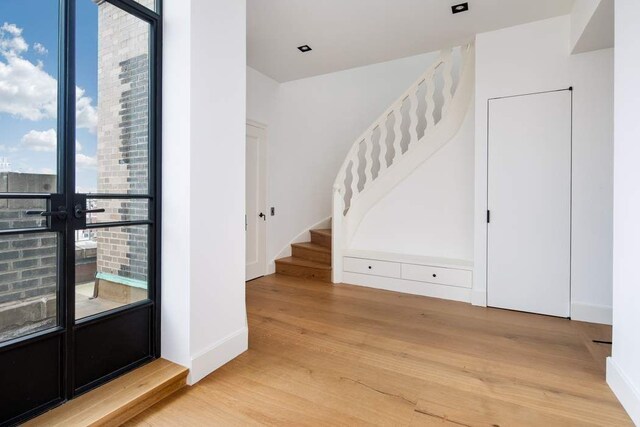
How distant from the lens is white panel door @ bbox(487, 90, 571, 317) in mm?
3031

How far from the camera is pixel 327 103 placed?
5477 mm

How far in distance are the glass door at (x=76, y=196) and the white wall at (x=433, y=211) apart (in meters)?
2.99

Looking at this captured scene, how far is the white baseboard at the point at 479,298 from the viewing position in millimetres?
3363

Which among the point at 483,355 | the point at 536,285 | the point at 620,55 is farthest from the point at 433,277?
the point at 620,55

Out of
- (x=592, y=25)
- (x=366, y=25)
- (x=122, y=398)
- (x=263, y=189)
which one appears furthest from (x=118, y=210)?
(x=592, y=25)

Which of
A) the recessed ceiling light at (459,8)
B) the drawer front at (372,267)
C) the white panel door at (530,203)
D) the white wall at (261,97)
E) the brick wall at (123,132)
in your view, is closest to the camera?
the brick wall at (123,132)

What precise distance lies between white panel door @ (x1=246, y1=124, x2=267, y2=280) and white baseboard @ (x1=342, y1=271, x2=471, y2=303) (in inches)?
50.4

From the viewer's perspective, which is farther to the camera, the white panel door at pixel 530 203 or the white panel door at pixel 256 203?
the white panel door at pixel 256 203

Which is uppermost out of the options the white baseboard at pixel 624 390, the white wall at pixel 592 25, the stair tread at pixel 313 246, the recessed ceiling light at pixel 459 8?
the recessed ceiling light at pixel 459 8

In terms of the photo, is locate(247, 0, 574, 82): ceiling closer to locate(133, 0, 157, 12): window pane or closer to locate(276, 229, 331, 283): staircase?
locate(133, 0, 157, 12): window pane

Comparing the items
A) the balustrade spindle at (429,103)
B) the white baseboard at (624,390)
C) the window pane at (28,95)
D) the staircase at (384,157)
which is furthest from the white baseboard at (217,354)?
the balustrade spindle at (429,103)

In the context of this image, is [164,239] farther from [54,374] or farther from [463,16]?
[463,16]

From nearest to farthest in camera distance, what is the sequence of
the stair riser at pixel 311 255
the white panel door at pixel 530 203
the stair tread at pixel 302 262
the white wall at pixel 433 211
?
1. the white panel door at pixel 530 203
2. the white wall at pixel 433 211
3. the stair tread at pixel 302 262
4. the stair riser at pixel 311 255

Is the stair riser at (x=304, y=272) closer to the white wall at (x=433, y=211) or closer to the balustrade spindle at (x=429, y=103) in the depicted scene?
the white wall at (x=433, y=211)
